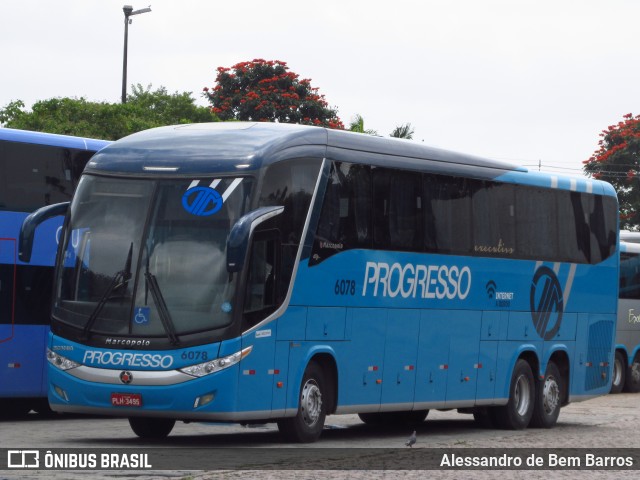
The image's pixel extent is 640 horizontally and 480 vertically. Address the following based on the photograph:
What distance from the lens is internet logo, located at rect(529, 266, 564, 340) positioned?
2248cm

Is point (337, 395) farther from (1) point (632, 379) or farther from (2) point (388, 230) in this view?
(1) point (632, 379)

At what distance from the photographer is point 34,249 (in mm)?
21359

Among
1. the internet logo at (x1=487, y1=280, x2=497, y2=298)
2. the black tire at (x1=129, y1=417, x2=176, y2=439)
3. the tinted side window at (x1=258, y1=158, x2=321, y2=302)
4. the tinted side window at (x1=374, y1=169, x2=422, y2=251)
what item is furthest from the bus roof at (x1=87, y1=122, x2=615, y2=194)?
the internet logo at (x1=487, y1=280, x2=497, y2=298)

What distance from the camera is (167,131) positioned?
1772 cm

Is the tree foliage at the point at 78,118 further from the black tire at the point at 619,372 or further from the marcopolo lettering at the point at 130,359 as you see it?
the marcopolo lettering at the point at 130,359

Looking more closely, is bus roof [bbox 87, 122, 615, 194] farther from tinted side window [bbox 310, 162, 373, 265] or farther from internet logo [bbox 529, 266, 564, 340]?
internet logo [bbox 529, 266, 564, 340]

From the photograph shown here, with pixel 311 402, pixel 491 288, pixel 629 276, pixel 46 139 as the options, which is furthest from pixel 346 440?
pixel 629 276

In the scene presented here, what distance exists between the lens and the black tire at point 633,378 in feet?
118

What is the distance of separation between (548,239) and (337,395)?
20.1 ft

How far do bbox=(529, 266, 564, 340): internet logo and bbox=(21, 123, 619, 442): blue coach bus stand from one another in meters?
0.66

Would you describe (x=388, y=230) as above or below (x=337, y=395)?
above

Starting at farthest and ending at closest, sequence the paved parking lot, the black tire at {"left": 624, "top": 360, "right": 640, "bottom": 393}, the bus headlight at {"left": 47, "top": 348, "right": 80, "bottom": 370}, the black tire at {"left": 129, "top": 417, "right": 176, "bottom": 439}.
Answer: the black tire at {"left": 624, "top": 360, "right": 640, "bottom": 393}, the black tire at {"left": 129, "top": 417, "right": 176, "bottom": 439}, the bus headlight at {"left": 47, "top": 348, "right": 80, "bottom": 370}, the paved parking lot

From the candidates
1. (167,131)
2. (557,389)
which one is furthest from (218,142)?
(557,389)

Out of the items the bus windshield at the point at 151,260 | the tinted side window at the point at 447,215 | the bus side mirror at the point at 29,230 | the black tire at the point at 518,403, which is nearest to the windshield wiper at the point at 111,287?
the bus windshield at the point at 151,260
